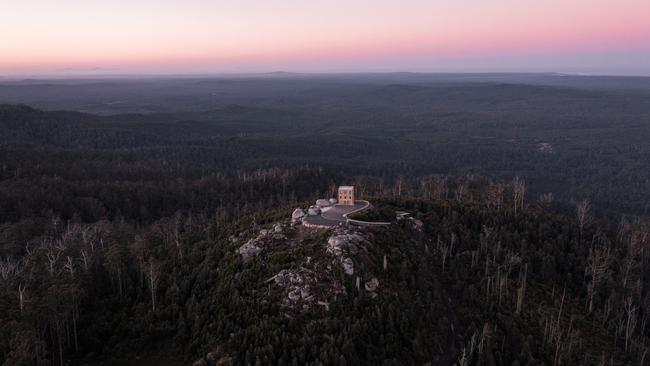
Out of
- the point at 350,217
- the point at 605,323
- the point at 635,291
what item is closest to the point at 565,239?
the point at 635,291

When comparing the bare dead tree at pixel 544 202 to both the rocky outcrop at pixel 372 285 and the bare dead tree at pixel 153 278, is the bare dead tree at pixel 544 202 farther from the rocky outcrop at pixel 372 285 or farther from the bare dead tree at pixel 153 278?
the bare dead tree at pixel 153 278

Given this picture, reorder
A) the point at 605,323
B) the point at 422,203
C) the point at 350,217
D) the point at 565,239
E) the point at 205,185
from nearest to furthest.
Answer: the point at 605,323, the point at 350,217, the point at 565,239, the point at 422,203, the point at 205,185

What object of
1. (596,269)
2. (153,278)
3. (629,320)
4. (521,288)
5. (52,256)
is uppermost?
(52,256)

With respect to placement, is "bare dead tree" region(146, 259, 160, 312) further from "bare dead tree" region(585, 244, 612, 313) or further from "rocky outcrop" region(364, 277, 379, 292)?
"bare dead tree" region(585, 244, 612, 313)

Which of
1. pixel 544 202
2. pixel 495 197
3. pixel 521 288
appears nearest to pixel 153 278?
pixel 521 288

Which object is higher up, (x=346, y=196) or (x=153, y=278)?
(x=346, y=196)

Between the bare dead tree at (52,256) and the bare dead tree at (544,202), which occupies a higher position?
the bare dead tree at (52,256)

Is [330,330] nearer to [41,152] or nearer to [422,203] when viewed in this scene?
[422,203]

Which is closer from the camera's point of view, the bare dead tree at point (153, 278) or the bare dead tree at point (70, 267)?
the bare dead tree at point (153, 278)

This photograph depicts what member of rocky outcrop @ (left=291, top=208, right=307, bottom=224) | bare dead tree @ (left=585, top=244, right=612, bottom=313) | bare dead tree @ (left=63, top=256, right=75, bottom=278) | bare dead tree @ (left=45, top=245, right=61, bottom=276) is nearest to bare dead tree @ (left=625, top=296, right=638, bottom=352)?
bare dead tree @ (left=585, top=244, right=612, bottom=313)

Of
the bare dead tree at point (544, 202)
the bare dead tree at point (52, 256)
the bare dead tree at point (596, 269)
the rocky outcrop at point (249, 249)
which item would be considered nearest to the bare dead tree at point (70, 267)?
the bare dead tree at point (52, 256)

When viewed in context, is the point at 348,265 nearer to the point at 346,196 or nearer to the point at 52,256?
the point at 346,196
